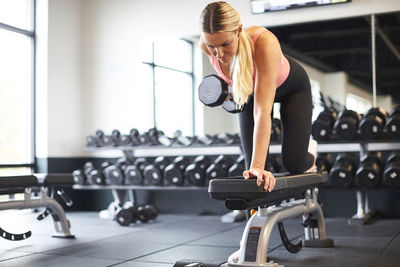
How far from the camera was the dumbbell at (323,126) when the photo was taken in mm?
4266

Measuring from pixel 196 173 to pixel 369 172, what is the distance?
61.7 inches

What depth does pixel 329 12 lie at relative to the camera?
4734 mm

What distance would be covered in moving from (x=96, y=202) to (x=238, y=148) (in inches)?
75.9

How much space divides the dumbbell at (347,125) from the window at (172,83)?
1.71 metres

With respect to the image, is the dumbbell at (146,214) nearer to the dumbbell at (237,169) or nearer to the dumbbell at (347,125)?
the dumbbell at (237,169)

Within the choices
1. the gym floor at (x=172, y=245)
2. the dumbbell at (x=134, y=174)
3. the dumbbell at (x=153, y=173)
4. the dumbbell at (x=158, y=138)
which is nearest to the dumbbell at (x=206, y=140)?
the dumbbell at (x=158, y=138)

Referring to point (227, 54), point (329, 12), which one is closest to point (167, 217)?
point (329, 12)

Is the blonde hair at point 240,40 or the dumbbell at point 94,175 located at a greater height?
the blonde hair at point 240,40

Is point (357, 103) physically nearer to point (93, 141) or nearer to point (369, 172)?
point (369, 172)

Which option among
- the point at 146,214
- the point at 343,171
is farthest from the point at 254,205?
the point at 146,214

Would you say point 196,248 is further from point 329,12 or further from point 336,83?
point 329,12

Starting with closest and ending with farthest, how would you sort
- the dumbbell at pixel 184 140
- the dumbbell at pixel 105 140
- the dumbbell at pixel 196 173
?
the dumbbell at pixel 196 173 < the dumbbell at pixel 184 140 < the dumbbell at pixel 105 140

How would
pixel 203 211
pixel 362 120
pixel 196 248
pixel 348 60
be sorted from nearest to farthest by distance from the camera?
pixel 196 248
pixel 362 120
pixel 348 60
pixel 203 211

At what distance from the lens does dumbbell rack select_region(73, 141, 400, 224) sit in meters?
4.24
